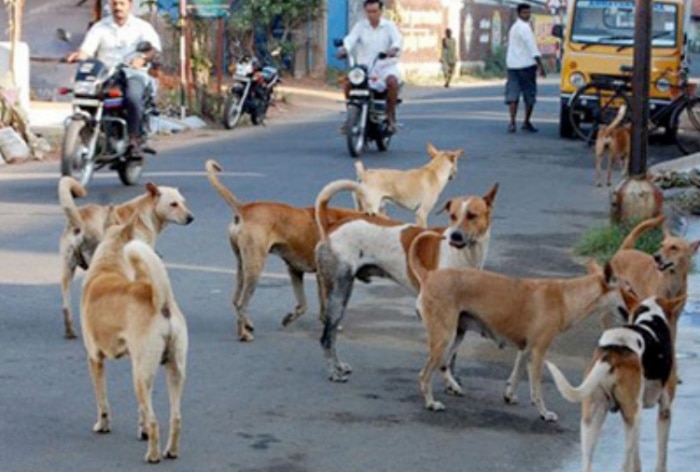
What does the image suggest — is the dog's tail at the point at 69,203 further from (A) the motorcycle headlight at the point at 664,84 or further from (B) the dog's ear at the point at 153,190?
(A) the motorcycle headlight at the point at 664,84

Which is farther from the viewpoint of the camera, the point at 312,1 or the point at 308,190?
the point at 312,1

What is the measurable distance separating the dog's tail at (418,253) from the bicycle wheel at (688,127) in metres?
14.4

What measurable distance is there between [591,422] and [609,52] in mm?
18540

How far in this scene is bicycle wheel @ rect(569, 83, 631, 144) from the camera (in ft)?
76.7

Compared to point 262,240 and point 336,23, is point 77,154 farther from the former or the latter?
point 336,23

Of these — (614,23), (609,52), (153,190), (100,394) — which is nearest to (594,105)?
(609,52)

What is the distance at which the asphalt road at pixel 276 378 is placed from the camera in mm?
6852

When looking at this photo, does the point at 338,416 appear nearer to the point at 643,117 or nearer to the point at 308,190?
the point at 643,117

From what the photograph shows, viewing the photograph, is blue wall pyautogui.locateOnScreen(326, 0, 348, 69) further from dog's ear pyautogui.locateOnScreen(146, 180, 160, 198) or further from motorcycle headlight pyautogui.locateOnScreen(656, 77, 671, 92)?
dog's ear pyautogui.locateOnScreen(146, 180, 160, 198)

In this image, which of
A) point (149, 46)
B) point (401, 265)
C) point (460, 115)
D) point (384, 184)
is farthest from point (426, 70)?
point (401, 265)

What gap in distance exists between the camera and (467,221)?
336 inches

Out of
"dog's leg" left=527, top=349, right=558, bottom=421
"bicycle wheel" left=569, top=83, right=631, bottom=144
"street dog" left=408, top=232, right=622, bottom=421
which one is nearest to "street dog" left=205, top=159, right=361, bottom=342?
"street dog" left=408, top=232, right=622, bottom=421

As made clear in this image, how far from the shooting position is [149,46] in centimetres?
1545

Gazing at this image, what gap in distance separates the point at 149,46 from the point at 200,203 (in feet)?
5.86
